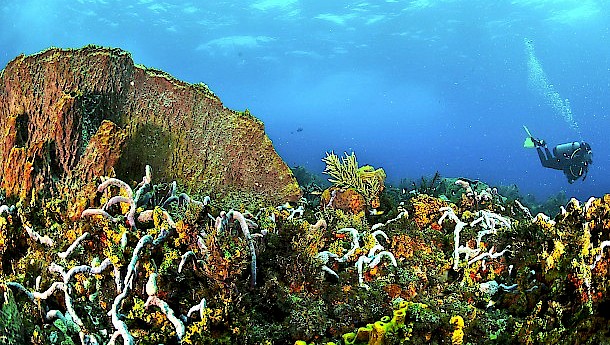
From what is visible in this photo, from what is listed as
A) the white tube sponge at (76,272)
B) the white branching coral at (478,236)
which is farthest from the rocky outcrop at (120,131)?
the white branching coral at (478,236)

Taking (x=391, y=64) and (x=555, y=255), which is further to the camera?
(x=391, y=64)

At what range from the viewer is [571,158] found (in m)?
15.4

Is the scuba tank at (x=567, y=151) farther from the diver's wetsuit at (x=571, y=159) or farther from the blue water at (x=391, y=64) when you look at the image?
the blue water at (x=391, y=64)

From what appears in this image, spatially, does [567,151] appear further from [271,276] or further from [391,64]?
[391,64]

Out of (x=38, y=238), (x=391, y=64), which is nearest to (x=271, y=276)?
(x=38, y=238)

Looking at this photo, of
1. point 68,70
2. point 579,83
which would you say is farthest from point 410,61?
point 68,70

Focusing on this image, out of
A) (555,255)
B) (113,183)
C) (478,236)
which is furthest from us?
(478,236)

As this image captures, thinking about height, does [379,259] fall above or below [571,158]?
below

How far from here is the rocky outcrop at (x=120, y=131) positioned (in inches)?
211

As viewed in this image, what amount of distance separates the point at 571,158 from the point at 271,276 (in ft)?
51.0

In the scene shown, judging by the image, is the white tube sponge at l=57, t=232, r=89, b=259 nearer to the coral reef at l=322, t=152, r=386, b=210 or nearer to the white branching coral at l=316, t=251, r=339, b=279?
the white branching coral at l=316, t=251, r=339, b=279

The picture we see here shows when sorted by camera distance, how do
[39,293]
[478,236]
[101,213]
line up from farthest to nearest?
[478,236] → [101,213] → [39,293]

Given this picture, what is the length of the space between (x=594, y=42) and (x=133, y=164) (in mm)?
94095

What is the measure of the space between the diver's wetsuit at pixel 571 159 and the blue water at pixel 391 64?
18.4 m
